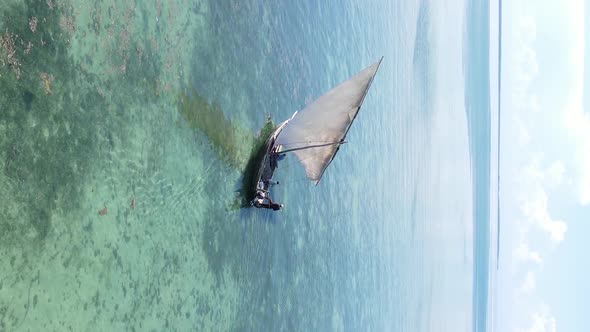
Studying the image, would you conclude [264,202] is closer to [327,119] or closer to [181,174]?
[327,119]

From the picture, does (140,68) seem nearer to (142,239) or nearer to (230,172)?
(142,239)

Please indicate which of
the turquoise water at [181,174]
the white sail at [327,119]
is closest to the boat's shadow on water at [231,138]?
the turquoise water at [181,174]

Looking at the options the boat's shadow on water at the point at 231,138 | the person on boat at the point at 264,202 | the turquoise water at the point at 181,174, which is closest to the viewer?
the turquoise water at the point at 181,174

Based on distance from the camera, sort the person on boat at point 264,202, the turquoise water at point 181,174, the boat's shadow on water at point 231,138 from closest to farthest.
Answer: the turquoise water at point 181,174 → the boat's shadow on water at point 231,138 → the person on boat at point 264,202

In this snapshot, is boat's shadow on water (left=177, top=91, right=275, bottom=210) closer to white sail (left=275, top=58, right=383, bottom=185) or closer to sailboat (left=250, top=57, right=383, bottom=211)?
sailboat (left=250, top=57, right=383, bottom=211)

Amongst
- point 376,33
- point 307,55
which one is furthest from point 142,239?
point 376,33

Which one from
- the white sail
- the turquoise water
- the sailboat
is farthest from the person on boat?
the white sail

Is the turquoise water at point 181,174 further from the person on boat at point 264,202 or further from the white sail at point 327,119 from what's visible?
the white sail at point 327,119

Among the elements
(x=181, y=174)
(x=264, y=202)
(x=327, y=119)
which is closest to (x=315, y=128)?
(x=327, y=119)
